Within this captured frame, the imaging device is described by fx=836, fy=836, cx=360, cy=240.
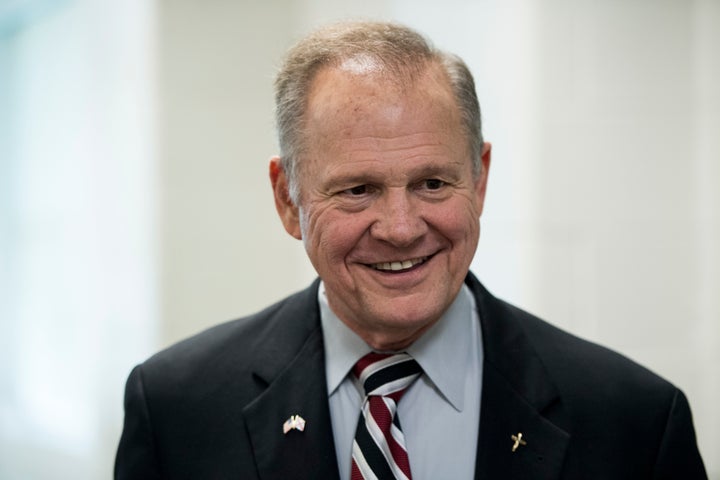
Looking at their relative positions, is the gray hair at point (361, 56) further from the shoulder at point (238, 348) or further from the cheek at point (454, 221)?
the shoulder at point (238, 348)

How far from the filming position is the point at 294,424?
152 cm

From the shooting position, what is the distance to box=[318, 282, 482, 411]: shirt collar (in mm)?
1544

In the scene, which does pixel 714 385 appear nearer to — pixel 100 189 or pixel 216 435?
pixel 216 435

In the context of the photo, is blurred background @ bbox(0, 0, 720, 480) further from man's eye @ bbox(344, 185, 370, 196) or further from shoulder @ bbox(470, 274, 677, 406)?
man's eye @ bbox(344, 185, 370, 196)

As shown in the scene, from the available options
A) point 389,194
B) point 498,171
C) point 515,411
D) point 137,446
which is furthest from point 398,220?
point 498,171

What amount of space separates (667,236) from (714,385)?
510 mm

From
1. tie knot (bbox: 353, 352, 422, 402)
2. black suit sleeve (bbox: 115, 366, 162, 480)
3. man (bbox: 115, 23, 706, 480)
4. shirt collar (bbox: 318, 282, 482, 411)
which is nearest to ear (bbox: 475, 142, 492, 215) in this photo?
man (bbox: 115, 23, 706, 480)

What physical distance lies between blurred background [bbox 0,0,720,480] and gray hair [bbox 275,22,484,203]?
1296 mm

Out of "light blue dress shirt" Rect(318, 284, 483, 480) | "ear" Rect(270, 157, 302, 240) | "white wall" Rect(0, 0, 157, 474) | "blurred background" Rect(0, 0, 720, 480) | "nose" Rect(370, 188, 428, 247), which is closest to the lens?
"nose" Rect(370, 188, 428, 247)

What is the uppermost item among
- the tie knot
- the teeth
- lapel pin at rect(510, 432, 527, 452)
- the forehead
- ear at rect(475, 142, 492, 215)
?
the forehead

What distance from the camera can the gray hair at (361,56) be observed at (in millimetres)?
1459

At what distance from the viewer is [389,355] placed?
1559mm

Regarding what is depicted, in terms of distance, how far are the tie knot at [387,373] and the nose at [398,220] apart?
0.25 m

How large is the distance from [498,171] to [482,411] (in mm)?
1406
